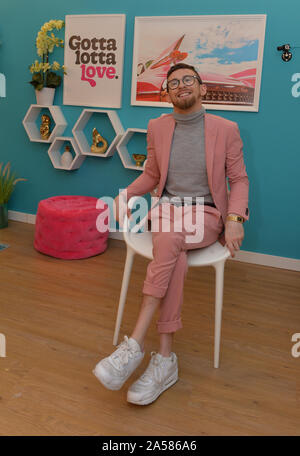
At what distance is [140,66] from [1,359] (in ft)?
7.59

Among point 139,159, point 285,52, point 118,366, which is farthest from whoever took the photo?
point 139,159

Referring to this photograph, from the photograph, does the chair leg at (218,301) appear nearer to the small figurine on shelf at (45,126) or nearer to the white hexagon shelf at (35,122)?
the white hexagon shelf at (35,122)

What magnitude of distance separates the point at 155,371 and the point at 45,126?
8.41ft

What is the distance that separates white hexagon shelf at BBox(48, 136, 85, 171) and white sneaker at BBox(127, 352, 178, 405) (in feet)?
7.16

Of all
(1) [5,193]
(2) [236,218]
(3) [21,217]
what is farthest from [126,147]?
(2) [236,218]

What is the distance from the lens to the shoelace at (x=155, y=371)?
1.64 m

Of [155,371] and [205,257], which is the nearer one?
[155,371]

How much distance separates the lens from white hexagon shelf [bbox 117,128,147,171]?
10.8ft

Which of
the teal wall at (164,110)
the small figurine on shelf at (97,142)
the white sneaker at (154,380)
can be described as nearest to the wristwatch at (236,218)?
the white sneaker at (154,380)

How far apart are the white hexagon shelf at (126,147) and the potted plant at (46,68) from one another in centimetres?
73

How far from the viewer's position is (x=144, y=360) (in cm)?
192

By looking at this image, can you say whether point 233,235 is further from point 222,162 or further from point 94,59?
point 94,59

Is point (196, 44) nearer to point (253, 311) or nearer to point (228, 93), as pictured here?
point (228, 93)

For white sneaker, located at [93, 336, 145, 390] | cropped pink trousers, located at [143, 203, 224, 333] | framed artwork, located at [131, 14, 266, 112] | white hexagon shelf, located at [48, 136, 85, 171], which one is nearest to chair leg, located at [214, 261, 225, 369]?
cropped pink trousers, located at [143, 203, 224, 333]
